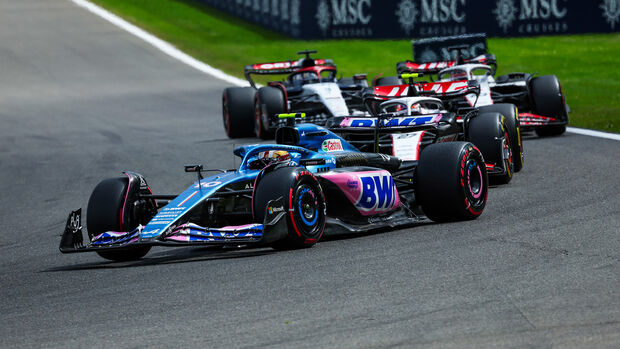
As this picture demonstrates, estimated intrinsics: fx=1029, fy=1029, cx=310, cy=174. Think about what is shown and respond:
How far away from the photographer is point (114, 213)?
9.12 m

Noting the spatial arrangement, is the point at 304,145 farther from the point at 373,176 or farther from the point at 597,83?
the point at 597,83

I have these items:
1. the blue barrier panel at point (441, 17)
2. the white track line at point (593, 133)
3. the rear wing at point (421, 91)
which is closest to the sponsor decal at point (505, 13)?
the blue barrier panel at point (441, 17)

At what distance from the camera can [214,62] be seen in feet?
133

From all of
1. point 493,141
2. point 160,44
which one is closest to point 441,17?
point 160,44

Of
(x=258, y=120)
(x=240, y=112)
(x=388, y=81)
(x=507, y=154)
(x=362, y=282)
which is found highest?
(x=362, y=282)

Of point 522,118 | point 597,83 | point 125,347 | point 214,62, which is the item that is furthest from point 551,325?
point 214,62

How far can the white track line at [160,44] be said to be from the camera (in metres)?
36.8

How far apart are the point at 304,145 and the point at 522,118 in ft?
27.5

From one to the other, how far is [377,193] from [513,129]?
170 inches

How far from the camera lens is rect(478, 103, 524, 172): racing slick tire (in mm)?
13469

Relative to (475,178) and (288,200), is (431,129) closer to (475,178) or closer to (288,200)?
(475,178)

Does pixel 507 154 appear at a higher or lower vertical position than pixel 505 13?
lower

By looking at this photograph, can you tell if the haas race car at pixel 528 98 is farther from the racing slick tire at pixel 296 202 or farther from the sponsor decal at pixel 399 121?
the racing slick tire at pixel 296 202

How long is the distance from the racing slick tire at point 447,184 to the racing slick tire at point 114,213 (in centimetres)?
271
